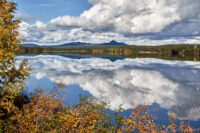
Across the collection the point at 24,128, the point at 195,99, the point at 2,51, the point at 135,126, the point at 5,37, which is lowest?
the point at 195,99

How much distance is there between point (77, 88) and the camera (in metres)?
34.1

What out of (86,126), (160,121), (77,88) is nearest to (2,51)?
(86,126)

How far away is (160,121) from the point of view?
19359 millimetres

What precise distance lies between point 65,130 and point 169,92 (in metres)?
25.7

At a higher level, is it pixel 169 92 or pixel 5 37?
pixel 5 37

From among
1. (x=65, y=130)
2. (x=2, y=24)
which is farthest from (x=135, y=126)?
(x=2, y=24)

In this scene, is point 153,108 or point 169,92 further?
point 169,92

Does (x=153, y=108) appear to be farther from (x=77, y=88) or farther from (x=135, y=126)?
(x=77, y=88)

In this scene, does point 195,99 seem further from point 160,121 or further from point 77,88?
point 77,88

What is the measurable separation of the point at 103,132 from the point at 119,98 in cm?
1360

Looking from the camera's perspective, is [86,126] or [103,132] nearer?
[86,126]

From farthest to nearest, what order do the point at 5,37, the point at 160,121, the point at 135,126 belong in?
the point at 160,121
the point at 135,126
the point at 5,37

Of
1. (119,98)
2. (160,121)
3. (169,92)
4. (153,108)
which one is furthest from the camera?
(169,92)

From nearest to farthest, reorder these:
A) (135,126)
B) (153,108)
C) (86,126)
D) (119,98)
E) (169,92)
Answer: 1. (86,126)
2. (135,126)
3. (153,108)
4. (119,98)
5. (169,92)
